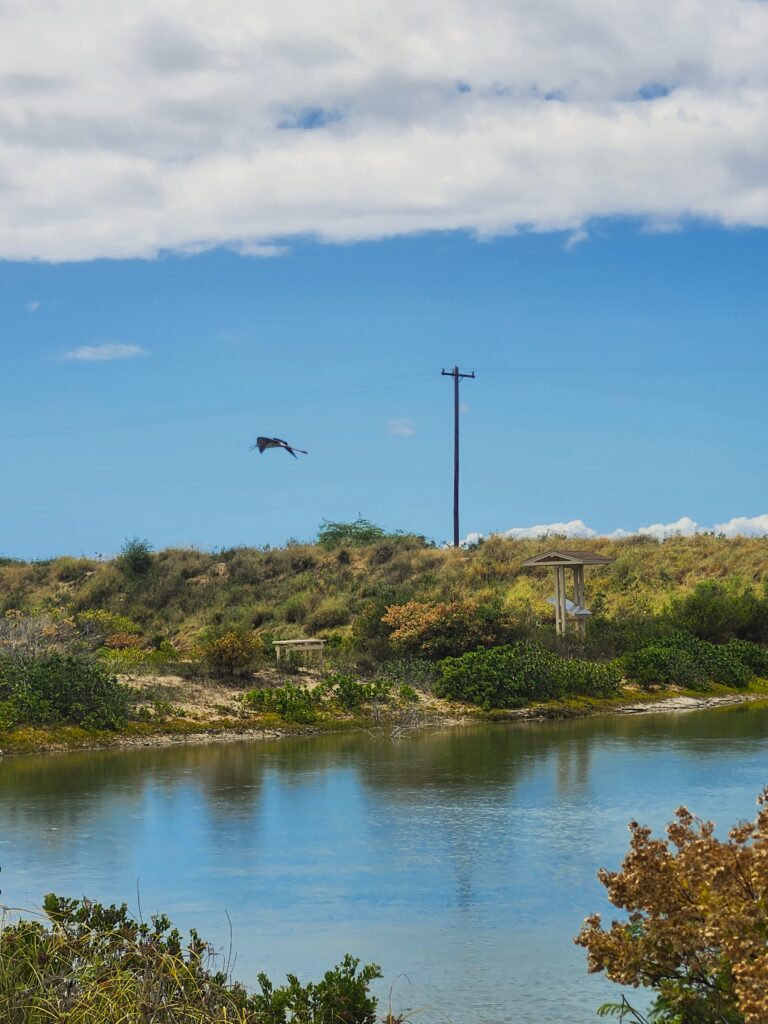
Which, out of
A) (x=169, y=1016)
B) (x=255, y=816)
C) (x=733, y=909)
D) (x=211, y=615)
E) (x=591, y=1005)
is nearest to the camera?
(x=733, y=909)

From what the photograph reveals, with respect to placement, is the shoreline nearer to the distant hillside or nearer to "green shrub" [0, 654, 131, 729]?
Answer: "green shrub" [0, 654, 131, 729]

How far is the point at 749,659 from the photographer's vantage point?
3809 cm

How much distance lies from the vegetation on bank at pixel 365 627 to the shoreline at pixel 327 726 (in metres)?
0.27

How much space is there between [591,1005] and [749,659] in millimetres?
31372

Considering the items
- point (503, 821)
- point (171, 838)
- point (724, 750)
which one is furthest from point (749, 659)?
point (171, 838)

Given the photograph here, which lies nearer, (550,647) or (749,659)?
(550,647)

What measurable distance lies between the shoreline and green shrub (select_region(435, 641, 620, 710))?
389mm

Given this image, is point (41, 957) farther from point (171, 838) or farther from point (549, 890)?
point (171, 838)

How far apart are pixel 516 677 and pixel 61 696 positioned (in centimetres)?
1074

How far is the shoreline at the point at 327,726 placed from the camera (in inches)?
920

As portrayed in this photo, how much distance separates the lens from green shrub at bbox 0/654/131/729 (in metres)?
23.9

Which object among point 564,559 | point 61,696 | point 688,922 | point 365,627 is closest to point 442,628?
point 365,627

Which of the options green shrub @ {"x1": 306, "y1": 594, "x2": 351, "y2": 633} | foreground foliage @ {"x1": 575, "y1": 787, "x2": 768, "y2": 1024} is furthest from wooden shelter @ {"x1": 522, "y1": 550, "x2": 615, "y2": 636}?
foreground foliage @ {"x1": 575, "y1": 787, "x2": 768, "y2": 1024}

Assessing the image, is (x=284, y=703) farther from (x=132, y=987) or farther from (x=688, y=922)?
(x=688, y=922)
